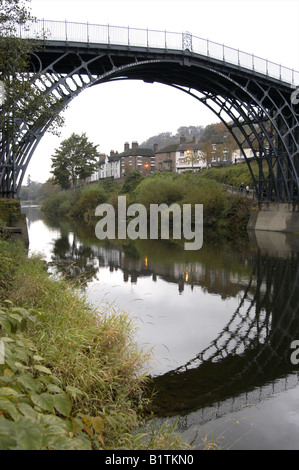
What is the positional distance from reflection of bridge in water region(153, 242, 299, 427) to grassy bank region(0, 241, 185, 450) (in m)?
0.63

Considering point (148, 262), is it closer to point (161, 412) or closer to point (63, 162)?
point (161, 412)

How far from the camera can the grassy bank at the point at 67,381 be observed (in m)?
3.27

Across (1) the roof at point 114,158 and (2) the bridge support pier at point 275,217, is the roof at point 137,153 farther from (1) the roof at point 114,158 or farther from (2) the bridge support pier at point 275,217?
(2) the bridge support pier at point 275,217

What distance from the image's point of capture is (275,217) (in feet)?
119

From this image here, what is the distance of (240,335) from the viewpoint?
31.6ft

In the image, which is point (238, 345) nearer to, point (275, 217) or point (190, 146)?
point (275, 217)

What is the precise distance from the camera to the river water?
19.5 ft

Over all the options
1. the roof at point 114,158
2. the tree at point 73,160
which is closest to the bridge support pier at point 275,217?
the tree at point 73,160

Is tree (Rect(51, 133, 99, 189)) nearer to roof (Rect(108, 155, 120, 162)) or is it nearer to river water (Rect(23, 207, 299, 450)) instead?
roof (Rect(108, 155, 120, 162))

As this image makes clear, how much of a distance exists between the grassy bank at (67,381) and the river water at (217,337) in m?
0.67

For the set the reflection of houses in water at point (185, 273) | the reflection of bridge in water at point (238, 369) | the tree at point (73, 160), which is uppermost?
the tree at point (73, 160)

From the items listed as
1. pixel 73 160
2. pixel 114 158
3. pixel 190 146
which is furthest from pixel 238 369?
pixel 114 158

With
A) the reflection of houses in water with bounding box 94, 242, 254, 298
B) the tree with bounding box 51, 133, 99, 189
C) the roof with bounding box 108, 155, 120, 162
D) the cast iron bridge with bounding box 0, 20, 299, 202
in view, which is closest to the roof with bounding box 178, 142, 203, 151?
the roof with bounding box 108, 155, 120, 162
